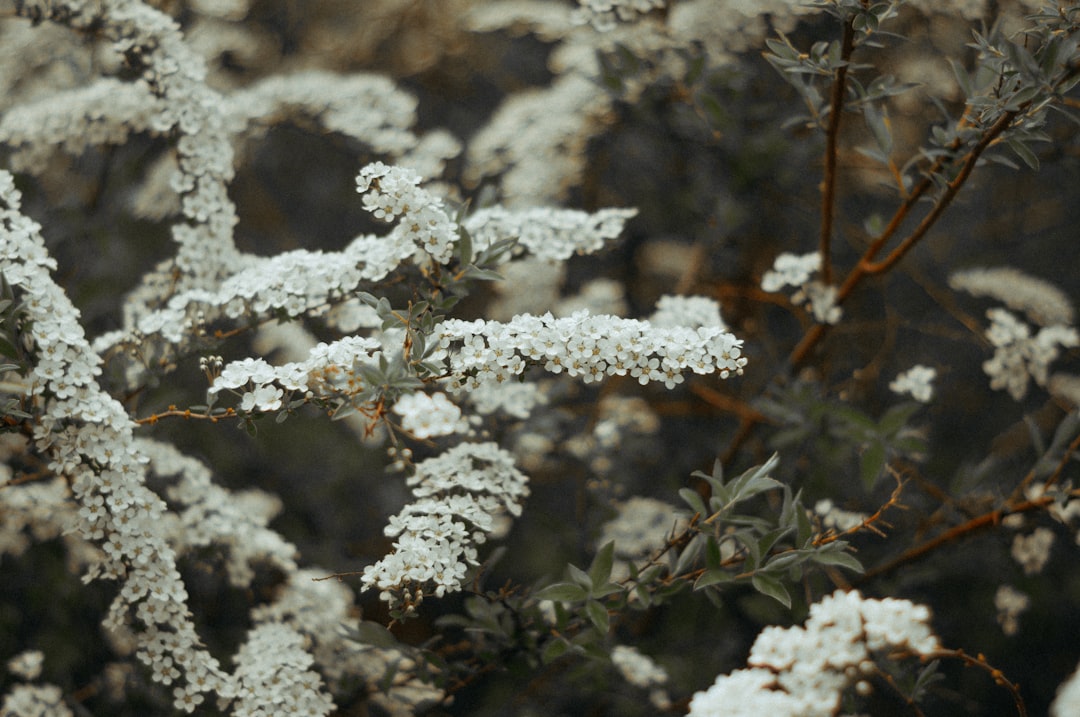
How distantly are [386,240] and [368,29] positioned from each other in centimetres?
164

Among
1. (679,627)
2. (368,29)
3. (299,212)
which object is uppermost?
(368,29)

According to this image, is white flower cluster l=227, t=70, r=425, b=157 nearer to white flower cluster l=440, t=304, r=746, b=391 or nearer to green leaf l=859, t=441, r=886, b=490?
white flower cluster l=440, t=304, r=746, b=391

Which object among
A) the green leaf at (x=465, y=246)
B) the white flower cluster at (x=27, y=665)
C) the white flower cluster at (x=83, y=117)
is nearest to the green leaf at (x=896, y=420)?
the green leaf at (x=465, y=246)

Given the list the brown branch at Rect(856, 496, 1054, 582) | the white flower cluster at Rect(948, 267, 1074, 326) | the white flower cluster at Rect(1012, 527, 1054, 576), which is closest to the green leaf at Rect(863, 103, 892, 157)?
the brown branch at Rect(856, 496, 1054, 582)

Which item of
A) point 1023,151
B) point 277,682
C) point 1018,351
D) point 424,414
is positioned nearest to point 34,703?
point 277,682

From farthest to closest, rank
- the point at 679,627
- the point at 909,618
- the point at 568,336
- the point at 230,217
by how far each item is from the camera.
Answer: the point at 679,627 → the point at 230,217 → the point at 568,336 → the point at 909,618

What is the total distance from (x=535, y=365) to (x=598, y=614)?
352 millimetres

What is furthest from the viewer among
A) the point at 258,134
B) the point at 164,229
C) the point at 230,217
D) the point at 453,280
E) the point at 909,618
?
the point at 164,229

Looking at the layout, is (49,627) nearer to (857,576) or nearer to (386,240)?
(386,240)

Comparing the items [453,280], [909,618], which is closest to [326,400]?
[453,280]

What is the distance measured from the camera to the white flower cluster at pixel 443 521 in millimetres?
1012

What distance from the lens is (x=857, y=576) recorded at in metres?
1.59

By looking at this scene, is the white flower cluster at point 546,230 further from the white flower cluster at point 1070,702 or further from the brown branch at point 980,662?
the white flower cluster at point 1070,702

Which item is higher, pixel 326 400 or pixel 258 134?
pixel 258 134
